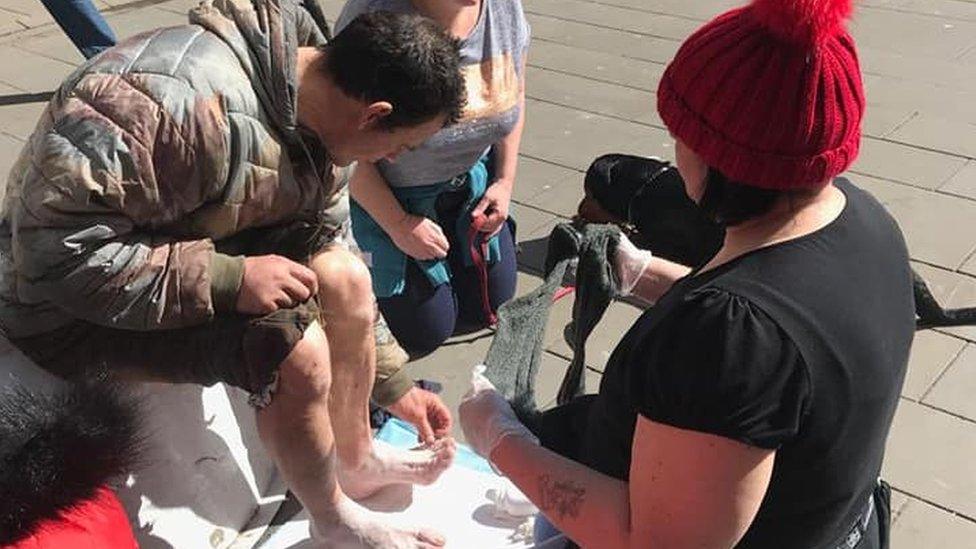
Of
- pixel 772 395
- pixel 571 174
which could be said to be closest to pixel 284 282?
pixel 772 395

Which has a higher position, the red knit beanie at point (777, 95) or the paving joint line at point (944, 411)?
the red knit beanie at point (777, 95)

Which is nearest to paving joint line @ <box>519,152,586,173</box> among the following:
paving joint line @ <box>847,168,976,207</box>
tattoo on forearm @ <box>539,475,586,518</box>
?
paving joint line @ <box>847,168,976,207</box>

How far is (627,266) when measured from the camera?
1.89 meters

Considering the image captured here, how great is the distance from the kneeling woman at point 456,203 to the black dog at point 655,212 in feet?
1.19

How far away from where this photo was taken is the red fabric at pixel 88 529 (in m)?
1.45

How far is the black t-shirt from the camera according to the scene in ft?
4.10

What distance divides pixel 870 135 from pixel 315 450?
2.94 m

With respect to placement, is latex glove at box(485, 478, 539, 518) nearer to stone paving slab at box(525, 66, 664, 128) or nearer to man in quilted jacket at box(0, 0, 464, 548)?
man in quilted jacket at box(0, 0, 464, 548)

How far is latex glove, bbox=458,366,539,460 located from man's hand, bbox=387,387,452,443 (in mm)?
697

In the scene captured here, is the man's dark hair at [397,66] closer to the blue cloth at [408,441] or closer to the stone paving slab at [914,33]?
the blue cloth at [408,441]

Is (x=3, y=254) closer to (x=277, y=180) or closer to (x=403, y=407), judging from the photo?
(x=277, y=180)

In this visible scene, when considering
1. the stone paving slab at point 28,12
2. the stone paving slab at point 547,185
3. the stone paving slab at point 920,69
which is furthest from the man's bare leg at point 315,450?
the stone paving slab at point 28,12

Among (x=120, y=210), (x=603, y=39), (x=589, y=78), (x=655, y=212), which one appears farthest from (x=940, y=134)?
(x=120, y=210)

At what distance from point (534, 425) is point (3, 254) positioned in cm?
100
